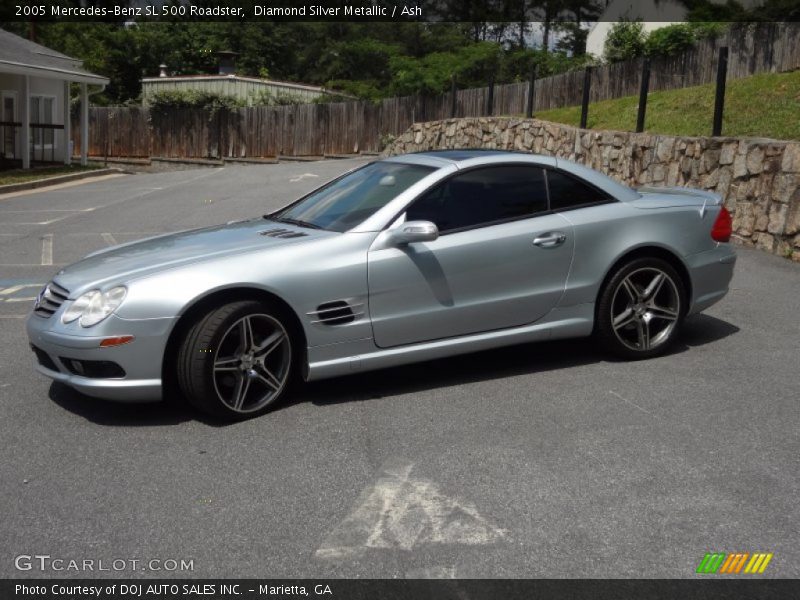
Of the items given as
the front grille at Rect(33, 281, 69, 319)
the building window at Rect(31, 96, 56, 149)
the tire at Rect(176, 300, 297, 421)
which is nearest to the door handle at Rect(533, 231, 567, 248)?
the tire at Rect(176, 300, 297, 421)

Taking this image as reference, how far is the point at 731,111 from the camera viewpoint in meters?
15.5

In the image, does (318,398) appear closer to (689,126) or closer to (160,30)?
(689,126)

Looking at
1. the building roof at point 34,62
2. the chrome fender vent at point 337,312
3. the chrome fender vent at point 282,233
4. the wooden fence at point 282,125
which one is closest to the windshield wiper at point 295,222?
the chrome fender vent at point 282,233

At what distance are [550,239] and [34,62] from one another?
24797 mm

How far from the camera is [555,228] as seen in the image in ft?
21.0

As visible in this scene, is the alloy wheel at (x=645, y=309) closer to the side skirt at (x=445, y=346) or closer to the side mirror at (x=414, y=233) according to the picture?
the side skirt at (x=445, y=346)

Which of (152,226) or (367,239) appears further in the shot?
(152,226)

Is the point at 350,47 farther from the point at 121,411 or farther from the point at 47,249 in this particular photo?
the point at 121,411

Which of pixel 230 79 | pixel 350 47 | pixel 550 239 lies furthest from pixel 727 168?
pixel 350 47

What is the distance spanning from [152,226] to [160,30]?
143 feet

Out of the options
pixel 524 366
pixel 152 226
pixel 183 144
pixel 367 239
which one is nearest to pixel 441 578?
pixel 367 239

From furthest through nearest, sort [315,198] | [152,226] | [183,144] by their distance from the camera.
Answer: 1. [183,144]
2. [152,226]
3. [315,198]

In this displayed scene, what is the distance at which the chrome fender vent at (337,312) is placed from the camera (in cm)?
568
